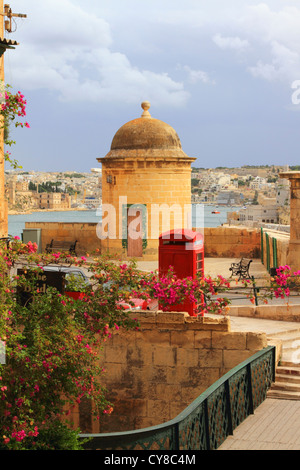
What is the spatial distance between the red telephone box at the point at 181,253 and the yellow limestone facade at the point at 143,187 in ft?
34.8

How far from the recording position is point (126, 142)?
2366 cm

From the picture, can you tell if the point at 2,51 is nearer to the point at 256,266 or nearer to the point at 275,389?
the point at 275,389

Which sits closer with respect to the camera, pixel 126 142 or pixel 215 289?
pixel 215 289

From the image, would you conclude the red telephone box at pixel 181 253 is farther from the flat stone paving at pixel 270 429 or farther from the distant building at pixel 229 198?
the distant building at pixel 229 198

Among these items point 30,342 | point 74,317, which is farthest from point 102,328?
point 30,342

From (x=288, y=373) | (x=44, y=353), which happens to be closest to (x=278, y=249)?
(x=288, y=373)

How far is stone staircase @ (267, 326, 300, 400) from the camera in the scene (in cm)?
1019

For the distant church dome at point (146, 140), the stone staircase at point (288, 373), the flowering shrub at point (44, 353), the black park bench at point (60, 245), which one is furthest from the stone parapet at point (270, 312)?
the black park bench at point (60, 245)

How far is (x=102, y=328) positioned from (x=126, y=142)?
14.7m

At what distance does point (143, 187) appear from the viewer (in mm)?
23531

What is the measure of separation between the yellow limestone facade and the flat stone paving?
1427cm

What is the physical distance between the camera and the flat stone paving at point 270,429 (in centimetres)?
815

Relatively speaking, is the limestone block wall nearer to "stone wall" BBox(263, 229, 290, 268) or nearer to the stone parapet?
"stone wall" BBox(263, 229, 290, 268)
